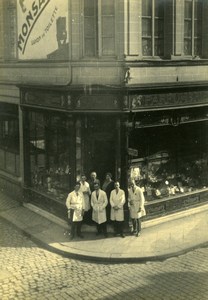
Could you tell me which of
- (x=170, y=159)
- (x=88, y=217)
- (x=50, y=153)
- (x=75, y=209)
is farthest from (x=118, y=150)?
(x=50, y=153)

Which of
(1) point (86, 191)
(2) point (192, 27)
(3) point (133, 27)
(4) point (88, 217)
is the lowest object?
(4) point (88, 217)

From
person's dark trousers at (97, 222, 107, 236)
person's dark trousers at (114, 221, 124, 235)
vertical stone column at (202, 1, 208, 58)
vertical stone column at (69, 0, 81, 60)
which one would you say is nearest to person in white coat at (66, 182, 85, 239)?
person's dark trousers at (97, 222, 107, 236)

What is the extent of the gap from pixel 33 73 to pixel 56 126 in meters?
2.08

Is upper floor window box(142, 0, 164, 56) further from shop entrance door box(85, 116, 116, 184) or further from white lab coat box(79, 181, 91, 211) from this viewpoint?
white lab coat box(79, 181, 91, 211)

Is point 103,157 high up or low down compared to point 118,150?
down

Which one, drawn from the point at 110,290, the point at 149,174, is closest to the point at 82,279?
the point at 110,290

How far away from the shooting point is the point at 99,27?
41.5ft

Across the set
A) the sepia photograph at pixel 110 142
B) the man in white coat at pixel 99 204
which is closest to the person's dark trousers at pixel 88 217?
the sepia photograph at pixel 110 142

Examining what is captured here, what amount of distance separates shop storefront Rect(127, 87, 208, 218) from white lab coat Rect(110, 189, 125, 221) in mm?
1068

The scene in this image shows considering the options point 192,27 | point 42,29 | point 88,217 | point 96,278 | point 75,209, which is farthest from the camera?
point 192,27

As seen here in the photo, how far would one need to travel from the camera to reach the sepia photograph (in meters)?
11.5

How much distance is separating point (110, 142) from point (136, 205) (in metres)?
2.01

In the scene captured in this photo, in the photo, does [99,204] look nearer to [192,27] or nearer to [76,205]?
[76,205]

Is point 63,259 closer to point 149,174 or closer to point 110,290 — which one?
point 110,290
